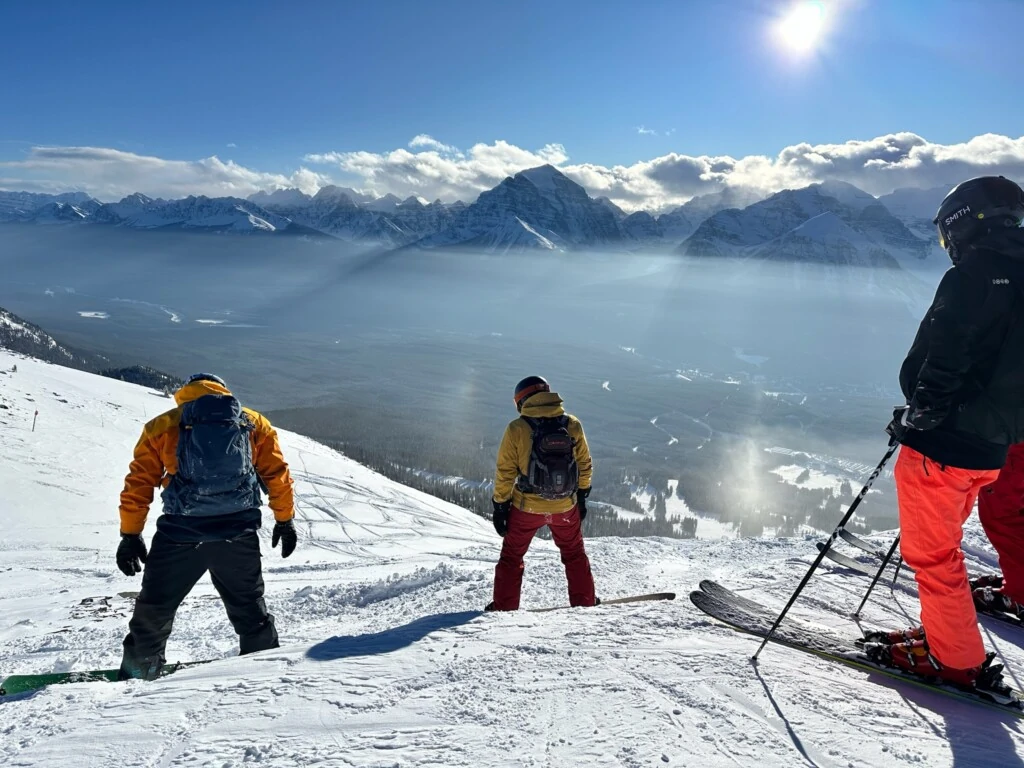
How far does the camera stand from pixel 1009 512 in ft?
14.9

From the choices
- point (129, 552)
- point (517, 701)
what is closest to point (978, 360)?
point (517, 701)

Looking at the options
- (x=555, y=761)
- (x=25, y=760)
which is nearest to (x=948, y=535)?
(x=555, y=761)

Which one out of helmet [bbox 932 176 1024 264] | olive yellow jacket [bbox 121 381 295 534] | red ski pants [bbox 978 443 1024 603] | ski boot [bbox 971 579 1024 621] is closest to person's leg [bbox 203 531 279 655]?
olive yellow jacket [bbox 121 381 295 534]

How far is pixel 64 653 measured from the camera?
253 inches

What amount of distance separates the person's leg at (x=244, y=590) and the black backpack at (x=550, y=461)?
2567 mm

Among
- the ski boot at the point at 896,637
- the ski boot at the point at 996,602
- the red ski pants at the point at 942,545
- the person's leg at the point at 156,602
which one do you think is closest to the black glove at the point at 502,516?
the person's leg at the point at 156,602

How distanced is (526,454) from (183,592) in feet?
10.4

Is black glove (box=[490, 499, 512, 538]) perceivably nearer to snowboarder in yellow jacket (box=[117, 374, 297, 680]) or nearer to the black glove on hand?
snowboarder in yellow jacket (box=[117, 374, 297, 680])

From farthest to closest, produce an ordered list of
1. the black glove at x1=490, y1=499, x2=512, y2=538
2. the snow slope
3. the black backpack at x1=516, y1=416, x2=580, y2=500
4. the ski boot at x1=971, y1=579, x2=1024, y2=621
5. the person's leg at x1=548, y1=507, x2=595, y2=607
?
the person's leg at x1=548, y1=507, x2=595, y2=607 < the black glove at x1=490, y1=499, x2=512, y2=538 < the black backpack at x1=516, y1=416, x2=580, y2=500 < the ski boot at x1=971, y1=579, x2=1024, y2=621 < the snow slope

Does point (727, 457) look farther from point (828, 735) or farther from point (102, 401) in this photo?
point (828, 735)

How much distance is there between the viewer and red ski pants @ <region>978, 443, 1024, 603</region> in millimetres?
4512

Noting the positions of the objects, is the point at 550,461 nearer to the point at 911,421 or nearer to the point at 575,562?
the point at 575,562

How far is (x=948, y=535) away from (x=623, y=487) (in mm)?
138857

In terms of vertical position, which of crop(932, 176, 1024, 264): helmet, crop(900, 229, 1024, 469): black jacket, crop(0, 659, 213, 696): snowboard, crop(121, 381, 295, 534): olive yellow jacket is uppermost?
crop(932, 176, 1024, 264): helmet
